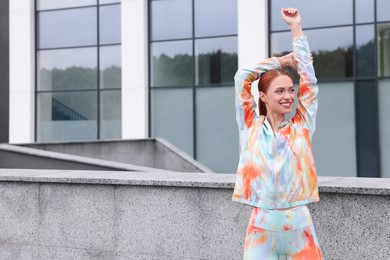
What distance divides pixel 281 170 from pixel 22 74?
2114 cm

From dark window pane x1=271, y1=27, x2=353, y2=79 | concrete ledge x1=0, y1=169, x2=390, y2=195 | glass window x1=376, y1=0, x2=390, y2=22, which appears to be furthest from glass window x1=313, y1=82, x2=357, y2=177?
concrete ledge x1=0, y1=169, x2=390, y2=195

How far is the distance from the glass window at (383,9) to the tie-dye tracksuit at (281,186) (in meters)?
15.7

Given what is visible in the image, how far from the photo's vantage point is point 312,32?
1889cm

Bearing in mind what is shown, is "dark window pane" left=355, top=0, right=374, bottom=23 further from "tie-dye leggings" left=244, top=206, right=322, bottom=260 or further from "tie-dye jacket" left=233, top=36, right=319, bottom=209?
"tie-dye leggings" left=244, top=206, right=322, bottom=260

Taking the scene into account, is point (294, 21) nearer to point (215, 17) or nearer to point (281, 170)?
point (281, 170)

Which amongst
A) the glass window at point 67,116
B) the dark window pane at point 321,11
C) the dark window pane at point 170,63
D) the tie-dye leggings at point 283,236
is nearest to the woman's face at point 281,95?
the tie-dye leggings at point 283,236

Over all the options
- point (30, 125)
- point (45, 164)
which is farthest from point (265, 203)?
point (30, 125)

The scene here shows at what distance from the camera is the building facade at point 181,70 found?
18312 millimetres

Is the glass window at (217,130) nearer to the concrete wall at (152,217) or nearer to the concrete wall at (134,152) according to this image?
the concrete wall at (134,152)

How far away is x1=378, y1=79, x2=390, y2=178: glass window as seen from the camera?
1800 centimetres

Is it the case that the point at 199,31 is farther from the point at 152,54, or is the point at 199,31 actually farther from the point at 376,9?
the point at 376,9

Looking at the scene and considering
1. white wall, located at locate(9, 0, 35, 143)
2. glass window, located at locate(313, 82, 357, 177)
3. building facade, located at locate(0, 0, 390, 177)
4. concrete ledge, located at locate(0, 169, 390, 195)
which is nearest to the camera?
concrete ledge, located at locate(0, 169, 390, 195)

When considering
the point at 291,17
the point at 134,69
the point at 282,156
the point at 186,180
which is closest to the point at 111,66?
the point at 134,69

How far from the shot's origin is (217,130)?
2041cm
